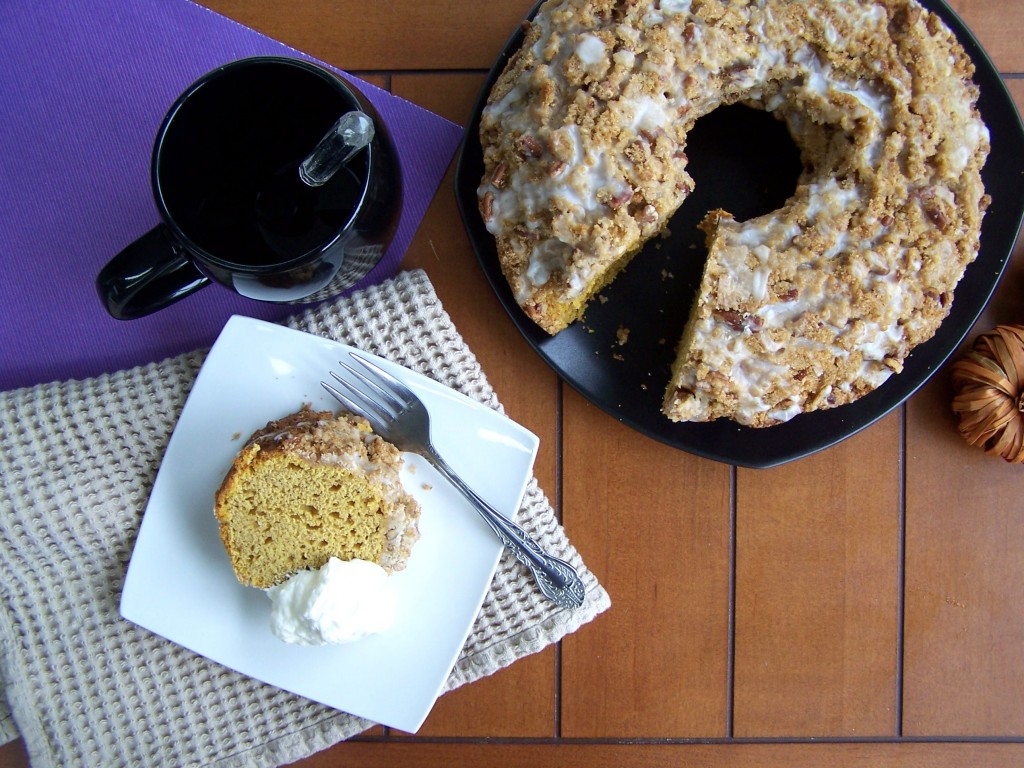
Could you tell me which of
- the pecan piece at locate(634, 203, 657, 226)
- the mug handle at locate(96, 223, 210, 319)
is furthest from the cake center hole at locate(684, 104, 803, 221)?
the mug handle at locate(96, 223, 210, 319)

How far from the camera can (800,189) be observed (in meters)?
0.94

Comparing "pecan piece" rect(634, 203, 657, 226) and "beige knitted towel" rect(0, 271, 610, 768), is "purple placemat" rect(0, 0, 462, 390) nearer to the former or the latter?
"beige knitted towel" rect(0, 271, 610, 768)

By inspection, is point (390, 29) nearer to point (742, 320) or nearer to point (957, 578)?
point (742, 320)

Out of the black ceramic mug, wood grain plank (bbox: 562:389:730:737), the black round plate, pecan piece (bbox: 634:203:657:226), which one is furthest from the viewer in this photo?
wood grain plank (bbox: 562:389:730:737)

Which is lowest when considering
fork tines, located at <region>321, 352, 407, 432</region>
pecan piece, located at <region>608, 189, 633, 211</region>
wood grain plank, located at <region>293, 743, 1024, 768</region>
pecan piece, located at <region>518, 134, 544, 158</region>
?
wood grain plank, located at <region>293, 743, 1024, 768</region>

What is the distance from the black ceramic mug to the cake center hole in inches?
16.3

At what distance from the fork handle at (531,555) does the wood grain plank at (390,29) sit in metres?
0.54

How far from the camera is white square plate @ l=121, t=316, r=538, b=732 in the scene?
972mm

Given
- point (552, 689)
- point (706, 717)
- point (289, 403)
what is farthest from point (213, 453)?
point (706, 717)

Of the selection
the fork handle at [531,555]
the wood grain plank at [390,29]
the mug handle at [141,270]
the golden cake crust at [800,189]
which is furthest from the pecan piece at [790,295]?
the mug handle at [141,270]

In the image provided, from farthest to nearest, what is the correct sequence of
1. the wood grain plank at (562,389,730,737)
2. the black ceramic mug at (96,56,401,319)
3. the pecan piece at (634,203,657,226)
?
the wood grain plank at (562,389,730,737) → the pecan piece at (634,203,657,226) → the black ceramic mug at (96,56,401,319)

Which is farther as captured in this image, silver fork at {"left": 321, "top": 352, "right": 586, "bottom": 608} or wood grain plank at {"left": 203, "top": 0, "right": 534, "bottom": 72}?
wood grain plank at {"left": 203, "top": 0, "right": 534, "bottom": 72}

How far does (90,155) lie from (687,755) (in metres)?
1.14

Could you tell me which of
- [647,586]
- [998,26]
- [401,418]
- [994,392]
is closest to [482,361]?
[401,418]
